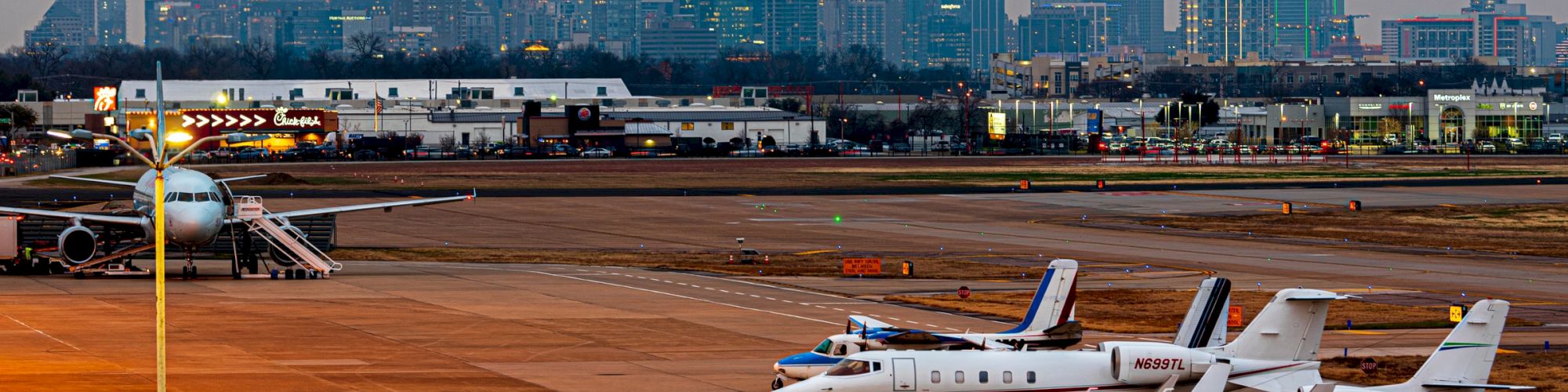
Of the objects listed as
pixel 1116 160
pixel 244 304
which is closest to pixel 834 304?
pixel 244 304

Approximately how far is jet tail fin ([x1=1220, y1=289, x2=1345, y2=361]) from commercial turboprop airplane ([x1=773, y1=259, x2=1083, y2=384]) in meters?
3.58

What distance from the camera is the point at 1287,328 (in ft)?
114

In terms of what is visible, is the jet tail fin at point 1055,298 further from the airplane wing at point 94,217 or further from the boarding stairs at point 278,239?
the airplane wing at point 94,217

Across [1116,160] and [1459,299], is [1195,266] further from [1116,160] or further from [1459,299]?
[1116,160]

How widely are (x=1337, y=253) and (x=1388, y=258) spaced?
2906 mm

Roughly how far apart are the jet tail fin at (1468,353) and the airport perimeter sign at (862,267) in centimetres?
3541

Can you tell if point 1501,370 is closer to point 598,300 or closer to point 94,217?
point 598,300

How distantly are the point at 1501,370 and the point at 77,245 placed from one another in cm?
4809

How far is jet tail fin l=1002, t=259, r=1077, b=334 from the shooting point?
38.7 meters

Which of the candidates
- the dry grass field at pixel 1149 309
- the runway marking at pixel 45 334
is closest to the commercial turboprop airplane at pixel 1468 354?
the dry grass field at pixel 1149 309

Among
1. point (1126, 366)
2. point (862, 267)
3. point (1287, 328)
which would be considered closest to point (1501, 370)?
point (1287, 328)

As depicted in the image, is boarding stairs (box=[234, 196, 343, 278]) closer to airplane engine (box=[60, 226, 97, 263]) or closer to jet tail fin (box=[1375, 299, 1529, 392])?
airplane engine (box=[60, 226, 97, 263])

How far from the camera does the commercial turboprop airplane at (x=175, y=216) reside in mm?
61094

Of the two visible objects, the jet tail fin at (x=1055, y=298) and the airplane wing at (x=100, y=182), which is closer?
the jet tail fin at (x=1055, y=298)
